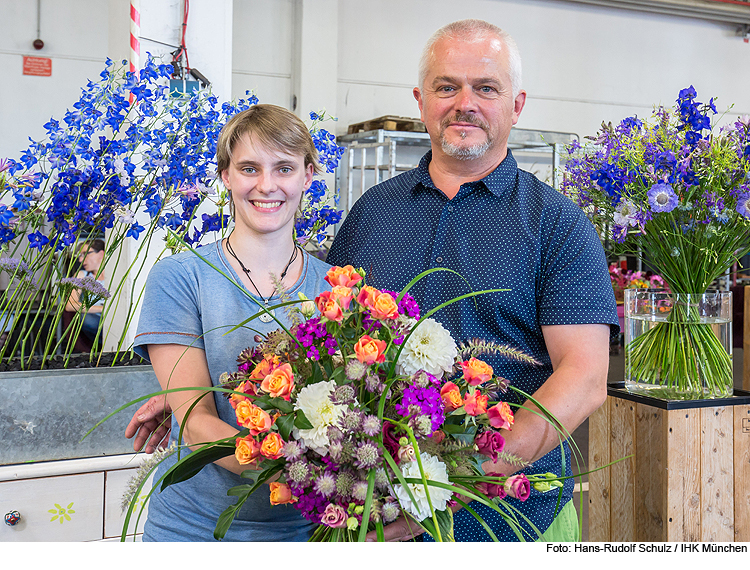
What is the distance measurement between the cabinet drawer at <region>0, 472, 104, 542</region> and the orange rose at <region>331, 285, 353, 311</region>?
122cm

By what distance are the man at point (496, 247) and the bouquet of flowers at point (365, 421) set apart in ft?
1.42

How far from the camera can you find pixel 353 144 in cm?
648

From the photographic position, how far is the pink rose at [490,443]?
88 centimetres

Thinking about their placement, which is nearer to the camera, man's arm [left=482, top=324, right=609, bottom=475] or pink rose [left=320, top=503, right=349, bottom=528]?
pink rose [left=320, top=503, right=349, bottom=528]

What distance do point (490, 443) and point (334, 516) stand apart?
9.1 inches

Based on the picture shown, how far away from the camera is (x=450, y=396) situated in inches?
33.0

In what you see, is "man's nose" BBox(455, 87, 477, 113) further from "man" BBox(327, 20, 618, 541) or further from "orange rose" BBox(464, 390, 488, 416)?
"orange rose" BBox(464, 390, 488, 416)

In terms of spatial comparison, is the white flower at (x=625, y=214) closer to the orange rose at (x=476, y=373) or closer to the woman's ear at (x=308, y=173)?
the woman's ear at (x=308, y=173)

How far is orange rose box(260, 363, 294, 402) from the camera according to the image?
0.79 metres

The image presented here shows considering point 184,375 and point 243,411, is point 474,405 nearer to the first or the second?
point 243,411

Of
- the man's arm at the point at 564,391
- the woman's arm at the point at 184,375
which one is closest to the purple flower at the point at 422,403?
the man's arm at the point at 564,391

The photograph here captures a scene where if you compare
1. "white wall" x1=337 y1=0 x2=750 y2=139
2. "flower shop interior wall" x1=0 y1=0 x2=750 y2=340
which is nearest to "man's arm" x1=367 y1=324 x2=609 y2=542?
"flower shop interior wall" x1=0 y1=0 x2=750 y2=340

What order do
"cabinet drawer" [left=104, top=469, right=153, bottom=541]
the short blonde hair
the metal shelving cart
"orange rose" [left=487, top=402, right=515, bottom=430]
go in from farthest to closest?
1. the metal shelving cart
2. "cabinet drawer" [left=104, top=469, right=153, bottom=541]
3. the short blonde hair
4. "orange rose" [left=487, top=402, right=515, bottom=430]

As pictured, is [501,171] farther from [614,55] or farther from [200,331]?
[614,55]
